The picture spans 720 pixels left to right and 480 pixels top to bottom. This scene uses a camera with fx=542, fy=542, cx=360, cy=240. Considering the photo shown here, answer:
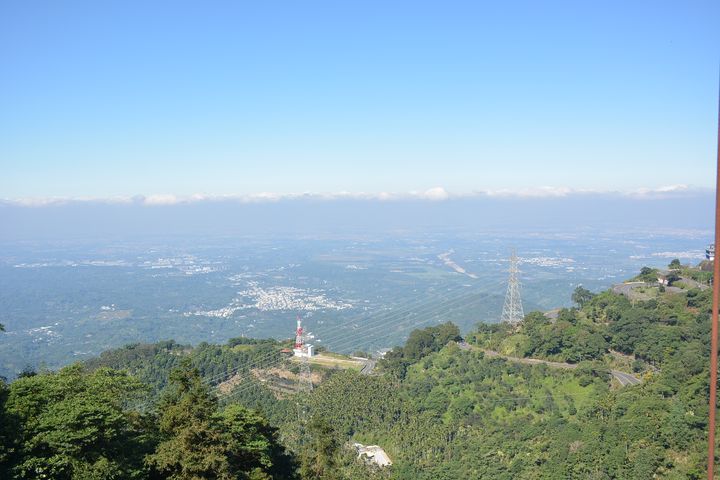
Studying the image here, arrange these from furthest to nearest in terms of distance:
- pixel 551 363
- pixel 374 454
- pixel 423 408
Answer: pixel 551 363
pixel 423 408
pixel 374 454

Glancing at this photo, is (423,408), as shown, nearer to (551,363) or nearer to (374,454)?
(374,454)

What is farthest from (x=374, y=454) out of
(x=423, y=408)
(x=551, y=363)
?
(x=551, y=363)

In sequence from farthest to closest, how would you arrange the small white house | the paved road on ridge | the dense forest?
the paved road on ridge, the small white house, the dense forest

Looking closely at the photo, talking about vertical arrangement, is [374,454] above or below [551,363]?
below

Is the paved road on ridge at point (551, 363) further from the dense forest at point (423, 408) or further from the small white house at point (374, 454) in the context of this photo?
the small white house at point (374, 454)

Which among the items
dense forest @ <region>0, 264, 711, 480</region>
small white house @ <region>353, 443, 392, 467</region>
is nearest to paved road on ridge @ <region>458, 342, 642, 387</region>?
dense forest @ <region>0, 264, 711, 480</region>

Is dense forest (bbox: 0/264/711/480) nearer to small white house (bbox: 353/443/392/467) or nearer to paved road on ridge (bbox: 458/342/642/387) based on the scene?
paved road on ridge (bbox: 458/342/642/387)

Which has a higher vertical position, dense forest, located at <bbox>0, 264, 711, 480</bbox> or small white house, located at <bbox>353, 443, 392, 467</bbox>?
dense forest, located at <bbox>0, 264, 711, 480</bbox>

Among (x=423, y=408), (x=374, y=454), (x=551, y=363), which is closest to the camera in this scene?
(x=374, y=454)
